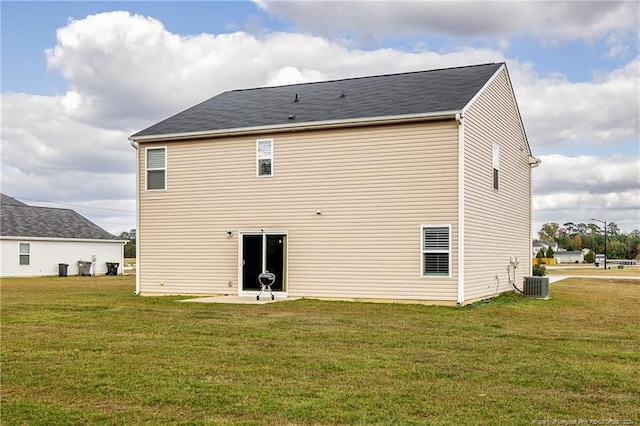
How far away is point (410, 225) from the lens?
16.5 meters

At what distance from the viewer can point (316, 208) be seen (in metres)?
17.7

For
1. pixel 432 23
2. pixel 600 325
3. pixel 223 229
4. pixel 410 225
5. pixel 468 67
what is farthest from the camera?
pixel 468 67

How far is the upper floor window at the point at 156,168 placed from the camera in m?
19.8

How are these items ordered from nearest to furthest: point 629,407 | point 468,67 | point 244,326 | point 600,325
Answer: point 629,407
point 244,326
point 600,325
point 468,67

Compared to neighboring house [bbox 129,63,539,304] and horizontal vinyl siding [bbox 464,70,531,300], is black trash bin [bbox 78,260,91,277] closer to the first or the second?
neighboring house [bbox 129,63,539,304]

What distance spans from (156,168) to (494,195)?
33.1ft

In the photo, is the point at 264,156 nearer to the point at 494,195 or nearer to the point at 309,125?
the point at 309,125

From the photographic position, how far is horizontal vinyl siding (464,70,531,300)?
1683cm

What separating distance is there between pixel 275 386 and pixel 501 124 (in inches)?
590

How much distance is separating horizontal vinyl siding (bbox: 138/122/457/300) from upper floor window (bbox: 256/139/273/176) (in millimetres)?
179

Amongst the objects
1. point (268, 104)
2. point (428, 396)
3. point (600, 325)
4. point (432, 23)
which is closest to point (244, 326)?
point (428, 396)

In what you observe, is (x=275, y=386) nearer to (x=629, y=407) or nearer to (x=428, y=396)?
(x=428, y=396)

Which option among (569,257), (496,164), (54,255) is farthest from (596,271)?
(569,257)

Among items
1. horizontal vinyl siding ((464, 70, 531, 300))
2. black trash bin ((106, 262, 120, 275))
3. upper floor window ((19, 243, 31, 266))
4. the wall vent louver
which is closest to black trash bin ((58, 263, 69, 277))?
upper floor window ((19, 243, 31, 266))
